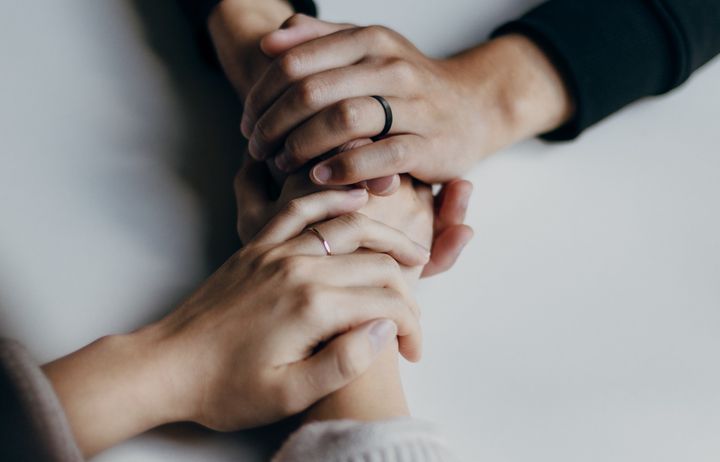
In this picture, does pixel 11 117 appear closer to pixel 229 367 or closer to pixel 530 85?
pixel 229 367

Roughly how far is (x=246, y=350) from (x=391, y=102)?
334 millimetres

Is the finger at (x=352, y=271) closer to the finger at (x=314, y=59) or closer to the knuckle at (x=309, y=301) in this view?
the knuckle at (x=309, y=301)

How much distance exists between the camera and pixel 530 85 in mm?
979

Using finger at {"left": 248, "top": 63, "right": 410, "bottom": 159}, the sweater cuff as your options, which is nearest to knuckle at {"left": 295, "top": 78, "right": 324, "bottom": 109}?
finger at {"left": 248, "top": 63, "right": 410, "bottom": 159}

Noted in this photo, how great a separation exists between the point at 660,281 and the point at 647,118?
254 millimetres

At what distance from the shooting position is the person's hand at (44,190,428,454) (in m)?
0.66

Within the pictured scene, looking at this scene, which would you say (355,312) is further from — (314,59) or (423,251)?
(314,59)

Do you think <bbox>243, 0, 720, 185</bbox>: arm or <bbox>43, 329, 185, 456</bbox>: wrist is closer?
<bbox>43, 329, 185, 456</bbox>: wrist

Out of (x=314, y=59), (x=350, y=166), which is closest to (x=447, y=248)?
(x=350, y=166)

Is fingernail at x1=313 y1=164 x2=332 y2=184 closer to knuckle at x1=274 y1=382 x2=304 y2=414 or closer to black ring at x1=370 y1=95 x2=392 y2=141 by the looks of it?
black ring at x1=370 y1=95 x2=392 y2=141

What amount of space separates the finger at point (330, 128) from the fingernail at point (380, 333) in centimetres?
22

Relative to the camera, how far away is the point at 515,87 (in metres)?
0.97

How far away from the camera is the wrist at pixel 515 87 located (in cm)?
95

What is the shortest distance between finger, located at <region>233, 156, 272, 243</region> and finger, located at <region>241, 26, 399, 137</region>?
0.05m
